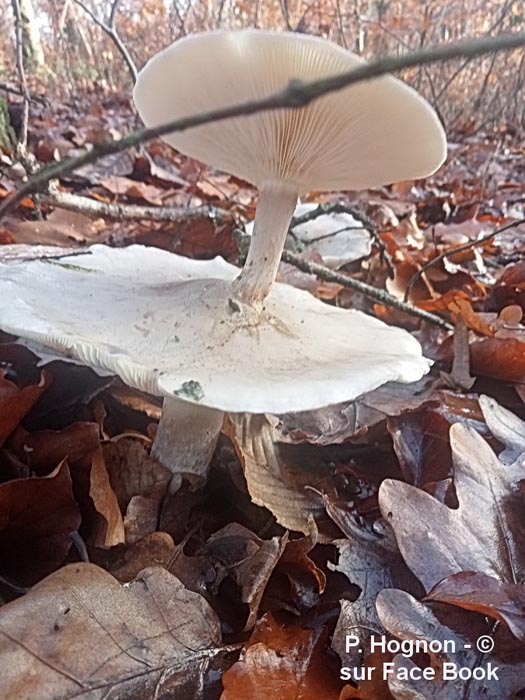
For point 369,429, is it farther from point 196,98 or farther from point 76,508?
point 196,98

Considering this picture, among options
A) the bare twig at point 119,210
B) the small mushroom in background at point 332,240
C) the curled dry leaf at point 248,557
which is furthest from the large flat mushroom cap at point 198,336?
the small mushroom in background at point 332,240

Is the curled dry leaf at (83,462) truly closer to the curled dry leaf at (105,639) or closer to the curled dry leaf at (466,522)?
the curled dry leaf at (105,639)

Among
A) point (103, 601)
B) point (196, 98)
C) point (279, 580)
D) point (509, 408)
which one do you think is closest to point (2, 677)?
point (103, 601)

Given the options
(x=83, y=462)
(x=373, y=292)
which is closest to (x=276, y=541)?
(x=83, y=462)

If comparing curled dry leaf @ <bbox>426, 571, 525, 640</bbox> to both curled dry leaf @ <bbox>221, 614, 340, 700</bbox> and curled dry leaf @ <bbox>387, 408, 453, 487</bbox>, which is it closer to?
curled dry leaf @ <bbox>221, 614, 340, 700</bbox>

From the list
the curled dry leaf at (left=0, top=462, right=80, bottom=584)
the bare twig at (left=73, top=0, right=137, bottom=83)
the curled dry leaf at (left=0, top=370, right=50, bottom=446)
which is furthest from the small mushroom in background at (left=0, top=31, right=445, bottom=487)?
the bare twig at (left=73, top=0, right=137, bottom=83)

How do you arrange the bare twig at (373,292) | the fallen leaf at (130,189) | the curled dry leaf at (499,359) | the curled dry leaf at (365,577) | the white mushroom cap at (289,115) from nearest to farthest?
1. the curled dry leaf at (365,577)
2. the white mushroom cap at (289,115)
3. the curled dry leaf at (499,359)
4. the bare twig at (373,292)
5. the fallen leaf at (130,189)
